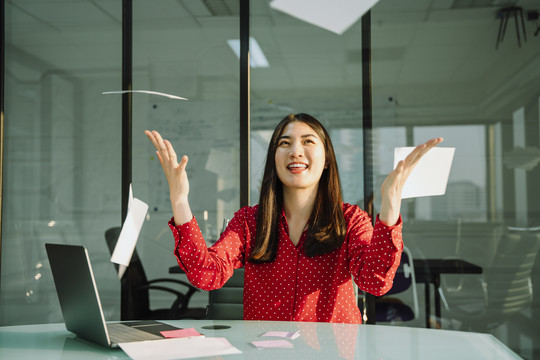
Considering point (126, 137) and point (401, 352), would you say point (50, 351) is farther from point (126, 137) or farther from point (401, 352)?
point (126, 137)

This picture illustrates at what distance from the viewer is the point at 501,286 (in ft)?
11.6

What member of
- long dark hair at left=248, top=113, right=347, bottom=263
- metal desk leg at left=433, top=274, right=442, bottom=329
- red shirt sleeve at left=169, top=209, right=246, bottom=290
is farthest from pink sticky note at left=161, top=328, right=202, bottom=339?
metal desk leg at left=433, top=274, right=442, bottom=329

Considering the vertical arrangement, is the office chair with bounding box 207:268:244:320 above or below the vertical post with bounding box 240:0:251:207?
below

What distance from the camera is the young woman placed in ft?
5.65

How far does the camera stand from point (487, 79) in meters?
3.61

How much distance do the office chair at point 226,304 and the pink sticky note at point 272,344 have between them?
0.97 metres

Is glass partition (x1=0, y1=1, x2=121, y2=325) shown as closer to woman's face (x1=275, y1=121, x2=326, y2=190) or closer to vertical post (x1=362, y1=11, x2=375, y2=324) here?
vertical post (x1=362, y1=11, x2=375, y2=324)

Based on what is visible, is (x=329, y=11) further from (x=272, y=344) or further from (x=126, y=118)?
(x=272, y=344)

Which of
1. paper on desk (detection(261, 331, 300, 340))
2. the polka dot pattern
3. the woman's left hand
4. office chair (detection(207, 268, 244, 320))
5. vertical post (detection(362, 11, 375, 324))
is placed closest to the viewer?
paper on desk (detection(261, 331, 300, 340))

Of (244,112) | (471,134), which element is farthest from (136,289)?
(471,134)

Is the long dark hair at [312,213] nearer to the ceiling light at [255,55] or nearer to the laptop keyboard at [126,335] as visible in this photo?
the laptop keyboard at [126,335]

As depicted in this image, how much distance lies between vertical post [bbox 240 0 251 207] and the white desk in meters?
1.90

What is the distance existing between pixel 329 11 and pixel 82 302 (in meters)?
2.82

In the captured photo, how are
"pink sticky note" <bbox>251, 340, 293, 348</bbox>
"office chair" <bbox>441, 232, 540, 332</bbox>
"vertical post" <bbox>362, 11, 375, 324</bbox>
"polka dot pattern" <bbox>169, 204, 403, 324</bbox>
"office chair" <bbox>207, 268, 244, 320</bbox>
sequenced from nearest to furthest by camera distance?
"pink sticky note" <bbox>251, 340, 293, 348</bbox>
"polka dot pattern" <bbox>169, 204, 403, 324</bbox>
"office chair" <bbox>207, 268, 244, 320</bbox>
"vertical post" <bbox>362, 11, 375, 324</bbox>
"office chair" <bbox>441, 232, 540, 332</bbox>
